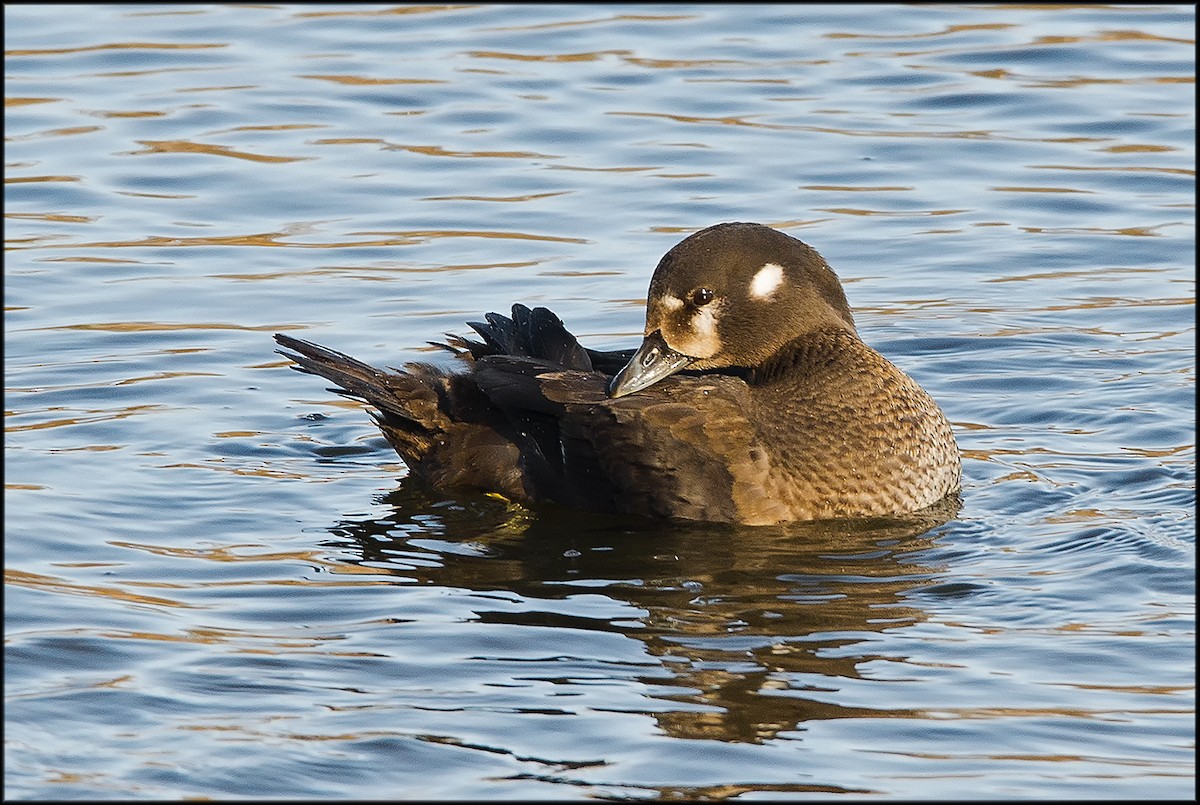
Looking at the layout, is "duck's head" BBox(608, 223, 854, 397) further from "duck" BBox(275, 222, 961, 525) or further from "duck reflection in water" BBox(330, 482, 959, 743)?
"duck reflection in water" BBox(330, 482, 959, 743)

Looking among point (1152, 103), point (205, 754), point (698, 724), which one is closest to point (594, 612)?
point (698, 724)

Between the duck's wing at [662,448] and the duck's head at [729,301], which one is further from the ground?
the duck's head at [729,301]

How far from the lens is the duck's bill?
8.12 m

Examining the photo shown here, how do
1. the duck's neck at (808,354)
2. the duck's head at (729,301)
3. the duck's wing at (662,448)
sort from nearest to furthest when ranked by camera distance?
the duck's wing at (662,448) < the duck's head at (729,301) < the duck's neck at (808,354)

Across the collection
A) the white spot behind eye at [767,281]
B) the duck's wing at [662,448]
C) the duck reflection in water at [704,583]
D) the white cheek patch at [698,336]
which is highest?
the white spot behind eye at [767,281]

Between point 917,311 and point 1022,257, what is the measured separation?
1169 millimetres

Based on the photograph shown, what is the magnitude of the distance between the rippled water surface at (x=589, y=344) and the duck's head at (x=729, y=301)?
832 millimetres

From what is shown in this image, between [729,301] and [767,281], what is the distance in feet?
0.59

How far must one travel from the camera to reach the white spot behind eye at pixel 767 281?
8.41 meters

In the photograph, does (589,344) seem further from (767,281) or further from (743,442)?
(743,442)

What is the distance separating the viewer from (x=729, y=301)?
331 inches

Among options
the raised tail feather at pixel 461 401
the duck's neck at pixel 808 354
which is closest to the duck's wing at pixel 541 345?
the raised tail feather at pixel 461 401

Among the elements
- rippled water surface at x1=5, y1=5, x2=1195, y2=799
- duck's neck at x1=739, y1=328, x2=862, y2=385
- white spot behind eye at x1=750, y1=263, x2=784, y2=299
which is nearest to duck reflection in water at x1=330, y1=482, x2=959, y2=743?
rippled water surface at x1=5, y1=5, x2=1195, y2=799

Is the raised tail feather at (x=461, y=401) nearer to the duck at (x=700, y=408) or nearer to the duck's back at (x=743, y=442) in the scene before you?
the duck at (x=700, y=408)
